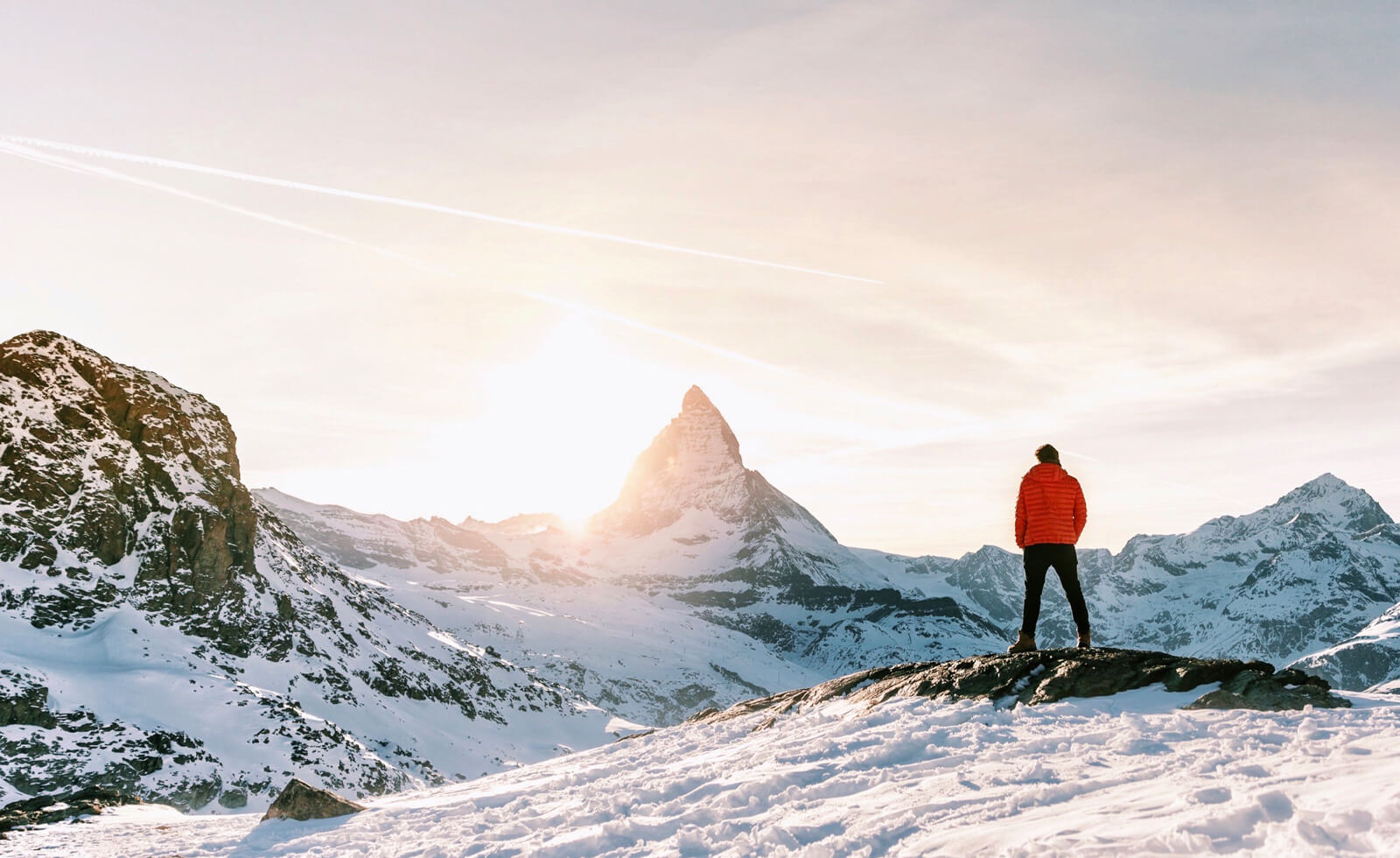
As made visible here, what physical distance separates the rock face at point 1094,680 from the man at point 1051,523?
3.15 ft

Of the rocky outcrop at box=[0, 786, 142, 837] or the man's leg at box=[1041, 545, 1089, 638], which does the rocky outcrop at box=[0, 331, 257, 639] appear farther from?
the man's leg at box=[1041, 545, 1089, 638]

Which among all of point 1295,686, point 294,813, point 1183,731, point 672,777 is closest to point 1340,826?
point 1183,731

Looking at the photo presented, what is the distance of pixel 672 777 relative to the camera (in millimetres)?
13391

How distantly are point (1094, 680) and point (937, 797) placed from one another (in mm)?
5637

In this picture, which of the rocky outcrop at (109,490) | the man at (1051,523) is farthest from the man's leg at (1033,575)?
the rocky outcrop at (109,490)

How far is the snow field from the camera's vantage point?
280 inches

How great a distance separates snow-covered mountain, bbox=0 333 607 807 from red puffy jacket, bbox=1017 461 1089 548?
2102 inches

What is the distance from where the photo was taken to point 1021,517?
16.2 metres

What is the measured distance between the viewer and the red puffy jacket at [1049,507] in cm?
1586

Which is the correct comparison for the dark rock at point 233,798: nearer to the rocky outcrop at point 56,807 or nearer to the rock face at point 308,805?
the rocky outcrop at point 56,807

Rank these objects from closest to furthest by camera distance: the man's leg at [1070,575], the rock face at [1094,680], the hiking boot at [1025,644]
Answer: the rock face at [1094,680] < the man's leg at [1070,575] < the hiking boot at [1025,644]

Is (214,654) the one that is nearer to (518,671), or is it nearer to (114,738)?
(114,738)

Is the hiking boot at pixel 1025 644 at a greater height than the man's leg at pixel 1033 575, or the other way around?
the man's leg at pixel 1033 575

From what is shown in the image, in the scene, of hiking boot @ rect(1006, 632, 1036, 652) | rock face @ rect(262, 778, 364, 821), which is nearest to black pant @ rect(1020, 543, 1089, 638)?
hiking boot @ rect(1006, 632, 1036, 652)
